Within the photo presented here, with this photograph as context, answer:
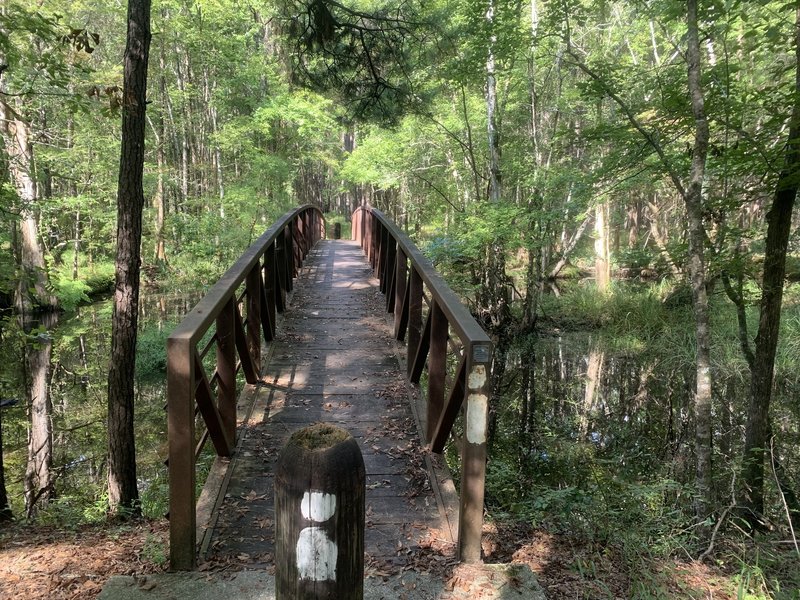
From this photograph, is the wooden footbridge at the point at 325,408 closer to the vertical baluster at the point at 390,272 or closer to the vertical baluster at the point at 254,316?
the vertical baluster at the point at 254,316

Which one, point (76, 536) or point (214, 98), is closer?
point (76, 536)

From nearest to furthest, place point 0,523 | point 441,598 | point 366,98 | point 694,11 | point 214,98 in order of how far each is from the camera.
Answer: point 441,598 < point 0,523 < point 694,11 < point 366,98 < point 214,98

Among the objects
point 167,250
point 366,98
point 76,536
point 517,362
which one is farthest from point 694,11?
point 167,250

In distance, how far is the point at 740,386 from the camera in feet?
33.1

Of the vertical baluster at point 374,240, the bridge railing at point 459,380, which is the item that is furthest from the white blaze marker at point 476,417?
the vertical baluster at point 374,240

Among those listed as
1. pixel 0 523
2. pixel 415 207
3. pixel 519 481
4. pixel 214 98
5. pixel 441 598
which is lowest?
Answer: pixel 519 481

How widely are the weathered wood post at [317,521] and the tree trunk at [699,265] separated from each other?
4.70m

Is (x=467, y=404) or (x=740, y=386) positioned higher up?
(x=467, y=404)

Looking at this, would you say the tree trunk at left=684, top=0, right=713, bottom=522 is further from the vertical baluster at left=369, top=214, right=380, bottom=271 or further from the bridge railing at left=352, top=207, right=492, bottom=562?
the vertical baluster at left=369, top=214, right=380, bottom=271

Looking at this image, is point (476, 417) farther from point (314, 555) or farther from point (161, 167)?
point (161, 167)

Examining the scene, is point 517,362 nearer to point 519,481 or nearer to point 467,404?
point 519,481

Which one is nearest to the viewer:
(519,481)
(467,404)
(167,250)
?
(467,404)

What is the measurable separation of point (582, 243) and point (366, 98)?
19542mm

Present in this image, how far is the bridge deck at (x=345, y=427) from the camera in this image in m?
3.00
